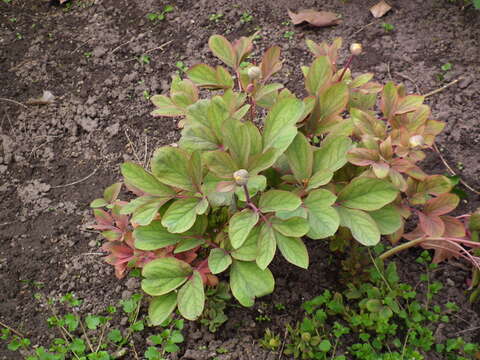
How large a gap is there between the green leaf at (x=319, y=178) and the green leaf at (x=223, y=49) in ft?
1.82

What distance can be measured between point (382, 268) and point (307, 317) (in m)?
0.33

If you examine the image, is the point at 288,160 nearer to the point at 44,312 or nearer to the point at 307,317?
the point at 307,317

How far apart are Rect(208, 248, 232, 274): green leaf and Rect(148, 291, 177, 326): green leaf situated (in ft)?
0.63

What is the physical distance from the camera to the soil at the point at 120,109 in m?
1.83

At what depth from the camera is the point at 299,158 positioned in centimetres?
143

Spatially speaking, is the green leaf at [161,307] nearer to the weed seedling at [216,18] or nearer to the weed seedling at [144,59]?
the weed seedling at [144,59]

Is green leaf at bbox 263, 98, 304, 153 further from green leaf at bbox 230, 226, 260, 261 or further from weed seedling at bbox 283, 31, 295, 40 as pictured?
weed seedling at bbox 283, 31, 295, 40

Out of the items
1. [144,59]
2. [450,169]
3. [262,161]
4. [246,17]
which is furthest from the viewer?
[246,17]

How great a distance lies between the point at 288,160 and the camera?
4.67 feet

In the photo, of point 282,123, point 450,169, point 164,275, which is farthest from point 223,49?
point 450,169

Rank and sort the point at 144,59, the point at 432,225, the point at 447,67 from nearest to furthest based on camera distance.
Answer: the point at 432,225 → the point at 447,67 → the point at 144,59

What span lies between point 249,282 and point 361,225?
0.37 metres

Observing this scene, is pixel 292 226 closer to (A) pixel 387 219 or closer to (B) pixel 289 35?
(A) pixel 387 219

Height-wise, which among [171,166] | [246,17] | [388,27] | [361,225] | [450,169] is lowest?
[450,169]
